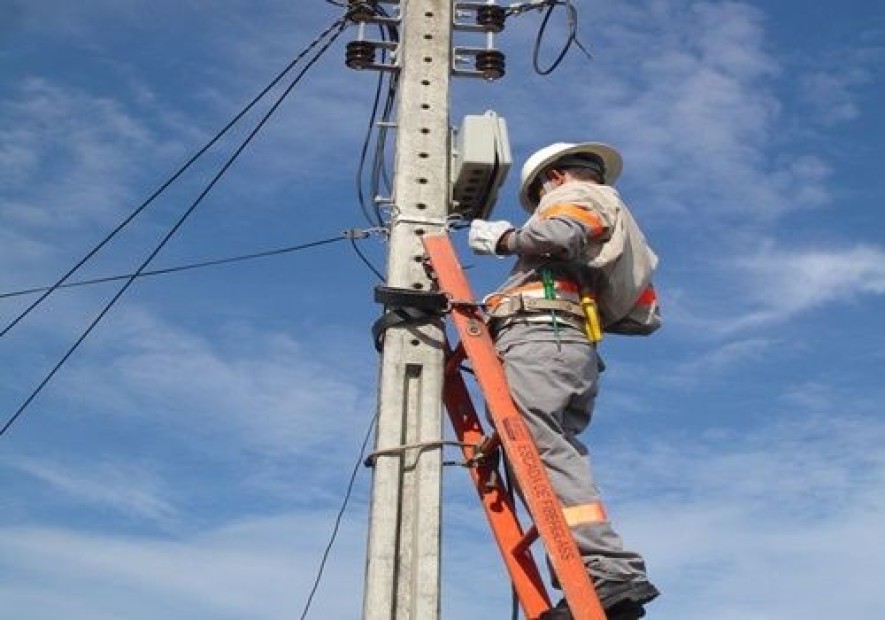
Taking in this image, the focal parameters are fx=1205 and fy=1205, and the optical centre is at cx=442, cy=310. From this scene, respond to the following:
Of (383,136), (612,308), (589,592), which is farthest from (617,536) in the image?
(383,136)

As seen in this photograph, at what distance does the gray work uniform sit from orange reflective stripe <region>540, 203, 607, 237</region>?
0.01 metres

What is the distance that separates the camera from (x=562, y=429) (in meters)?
4.37

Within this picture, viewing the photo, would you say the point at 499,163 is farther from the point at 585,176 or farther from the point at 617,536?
the point at 617,536

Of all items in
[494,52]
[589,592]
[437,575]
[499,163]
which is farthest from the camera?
[494,52]

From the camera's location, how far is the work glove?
15.2 feet

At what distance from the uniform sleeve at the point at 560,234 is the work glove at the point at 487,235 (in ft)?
0.13

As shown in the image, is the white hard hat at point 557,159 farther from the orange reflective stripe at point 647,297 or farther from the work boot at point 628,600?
the work boot at point 628,600

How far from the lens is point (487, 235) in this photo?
15.3 feet

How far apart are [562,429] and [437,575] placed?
0.69 meters

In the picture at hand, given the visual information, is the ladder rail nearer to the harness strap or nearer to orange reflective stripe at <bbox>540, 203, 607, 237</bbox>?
the harness strap

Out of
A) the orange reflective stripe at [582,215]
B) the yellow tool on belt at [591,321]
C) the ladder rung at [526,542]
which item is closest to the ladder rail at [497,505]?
the ladder rung at [526,542]

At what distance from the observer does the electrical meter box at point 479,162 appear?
5.15 meters

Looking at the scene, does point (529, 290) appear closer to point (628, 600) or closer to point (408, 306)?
point (408, 306)

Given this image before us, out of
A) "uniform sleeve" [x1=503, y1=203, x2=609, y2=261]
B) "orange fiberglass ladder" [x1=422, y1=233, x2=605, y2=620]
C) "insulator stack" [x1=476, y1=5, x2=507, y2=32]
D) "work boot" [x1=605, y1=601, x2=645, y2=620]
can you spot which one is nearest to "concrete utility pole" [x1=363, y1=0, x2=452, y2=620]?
"orange fiberglass ladder" [x1=422, y1=233, x2=605, y2=620]
